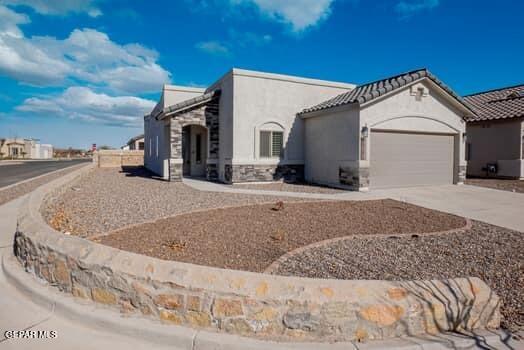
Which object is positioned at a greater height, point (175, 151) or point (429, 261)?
point (175, 151)

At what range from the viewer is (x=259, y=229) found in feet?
22.3

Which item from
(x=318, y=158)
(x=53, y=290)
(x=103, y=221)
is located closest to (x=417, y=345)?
(x=53, y=290)

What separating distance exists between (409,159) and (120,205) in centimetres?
1180

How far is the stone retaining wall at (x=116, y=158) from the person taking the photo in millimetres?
31422

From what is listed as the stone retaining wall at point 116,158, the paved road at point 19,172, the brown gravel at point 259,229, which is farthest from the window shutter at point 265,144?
the stone retaining wall at point 116,158

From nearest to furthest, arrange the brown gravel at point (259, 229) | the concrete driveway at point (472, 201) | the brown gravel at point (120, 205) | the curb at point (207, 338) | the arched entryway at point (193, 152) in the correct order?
the curb at point (207, 338) → the brown gravel at point (259, 229) → the brown gravel at point (120, 205) → the concrete driveway at point (472, 201) → the arched entryway at point (193, 152)

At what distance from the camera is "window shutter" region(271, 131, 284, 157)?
15.9 m

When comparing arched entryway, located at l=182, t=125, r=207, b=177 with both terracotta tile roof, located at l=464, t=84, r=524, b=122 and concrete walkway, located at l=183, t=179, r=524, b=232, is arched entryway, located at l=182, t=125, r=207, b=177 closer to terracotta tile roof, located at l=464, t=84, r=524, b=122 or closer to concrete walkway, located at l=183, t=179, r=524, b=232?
concrete walkway, located at l=183, t=179, r=524, b=232

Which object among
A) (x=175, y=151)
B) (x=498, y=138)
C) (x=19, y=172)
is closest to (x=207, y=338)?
(x=175, y=151)

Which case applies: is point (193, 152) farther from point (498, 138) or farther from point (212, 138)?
point (498, 138)

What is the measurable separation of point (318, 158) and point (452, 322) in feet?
40.8

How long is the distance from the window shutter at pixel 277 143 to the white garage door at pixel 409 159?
454 cm

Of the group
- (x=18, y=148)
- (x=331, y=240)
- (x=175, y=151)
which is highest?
(x=18, y=148)

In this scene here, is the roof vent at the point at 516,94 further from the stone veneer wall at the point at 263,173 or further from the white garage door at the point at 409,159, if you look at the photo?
the stone veneer wall at the point at 263,173
